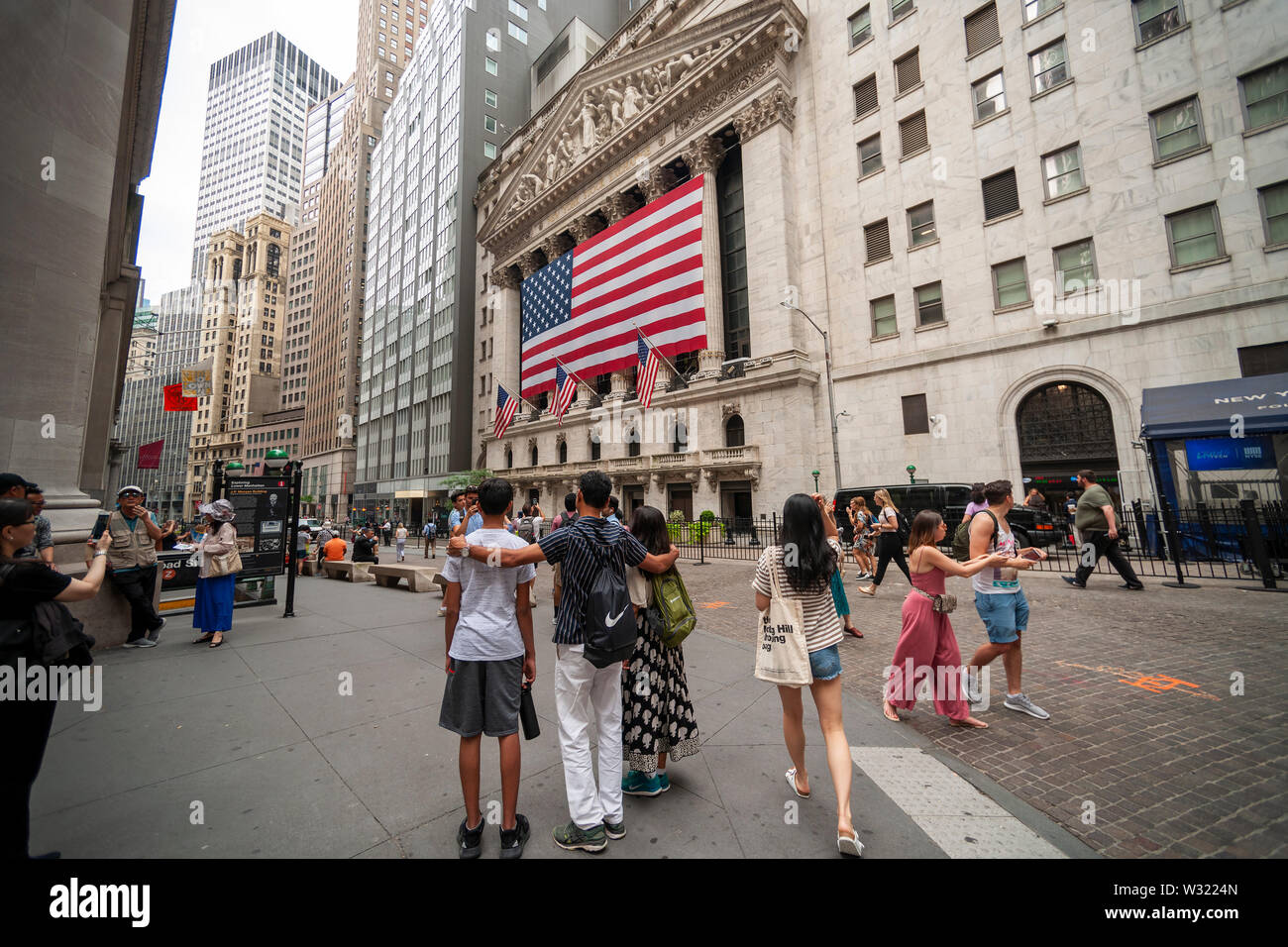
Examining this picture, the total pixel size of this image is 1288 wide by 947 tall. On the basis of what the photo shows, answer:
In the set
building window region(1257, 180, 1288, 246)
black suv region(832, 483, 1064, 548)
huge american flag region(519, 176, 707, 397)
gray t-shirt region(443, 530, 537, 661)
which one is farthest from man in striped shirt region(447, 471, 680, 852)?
huge american flag region(519, 176, 707, 397)

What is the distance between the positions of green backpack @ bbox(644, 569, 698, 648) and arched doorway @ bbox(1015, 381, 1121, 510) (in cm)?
2121

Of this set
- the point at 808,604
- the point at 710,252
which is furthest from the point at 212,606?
the point at 710,252

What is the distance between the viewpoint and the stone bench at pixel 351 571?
1467 centimetres

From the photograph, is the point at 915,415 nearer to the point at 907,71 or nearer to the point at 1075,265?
the point at 1075,265

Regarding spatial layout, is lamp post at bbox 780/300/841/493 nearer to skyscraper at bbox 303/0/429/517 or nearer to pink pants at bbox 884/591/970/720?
pink pants at bbox 884/591/970/720

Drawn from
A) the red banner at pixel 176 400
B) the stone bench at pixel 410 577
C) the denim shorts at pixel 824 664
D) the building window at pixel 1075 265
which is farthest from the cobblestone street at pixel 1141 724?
the red banner at pixel 176 400

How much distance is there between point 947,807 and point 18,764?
509cm

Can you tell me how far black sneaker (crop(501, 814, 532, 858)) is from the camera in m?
2.60

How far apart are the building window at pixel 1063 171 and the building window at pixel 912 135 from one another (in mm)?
5160

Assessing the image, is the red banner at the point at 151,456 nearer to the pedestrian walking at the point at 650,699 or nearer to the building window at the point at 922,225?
the pedestrian walking at the point at 650,699

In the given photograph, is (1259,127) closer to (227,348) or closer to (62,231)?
(62,231)

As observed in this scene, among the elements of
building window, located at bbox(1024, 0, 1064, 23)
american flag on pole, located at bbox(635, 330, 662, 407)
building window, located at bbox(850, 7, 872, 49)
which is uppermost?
building window, located at bbox(850, 7, 872, 49)

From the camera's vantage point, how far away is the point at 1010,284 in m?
19.9
